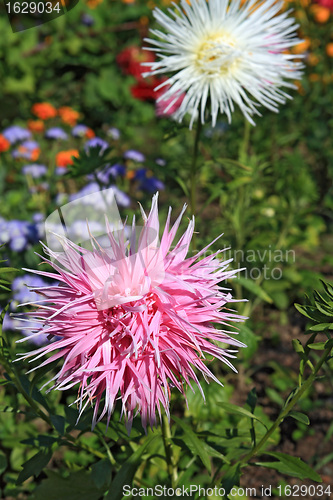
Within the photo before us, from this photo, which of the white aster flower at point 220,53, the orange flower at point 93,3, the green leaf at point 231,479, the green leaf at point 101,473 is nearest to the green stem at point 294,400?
the green leaf at point 231,479

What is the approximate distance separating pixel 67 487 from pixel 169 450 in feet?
0.97

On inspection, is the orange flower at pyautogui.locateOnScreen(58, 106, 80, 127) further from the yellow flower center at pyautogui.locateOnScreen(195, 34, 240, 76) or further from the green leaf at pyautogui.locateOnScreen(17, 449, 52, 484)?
the green leaf at pyautogui.locateOnScreen(17, 449, 52, 484)

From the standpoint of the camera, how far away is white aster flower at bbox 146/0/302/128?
1.35 m

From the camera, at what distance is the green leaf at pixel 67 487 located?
3.69 feet

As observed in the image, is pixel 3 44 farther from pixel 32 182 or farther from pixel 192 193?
pixel 192 193

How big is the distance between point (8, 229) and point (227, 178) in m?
1.30

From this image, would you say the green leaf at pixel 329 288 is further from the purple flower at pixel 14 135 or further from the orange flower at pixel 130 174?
the purple flower at pixel 14 135

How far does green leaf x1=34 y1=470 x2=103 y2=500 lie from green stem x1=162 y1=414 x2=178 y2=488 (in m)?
0.18

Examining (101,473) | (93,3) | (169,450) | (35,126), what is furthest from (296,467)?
(93,3)

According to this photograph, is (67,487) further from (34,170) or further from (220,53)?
(34,170)

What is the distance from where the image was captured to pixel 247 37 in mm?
1416

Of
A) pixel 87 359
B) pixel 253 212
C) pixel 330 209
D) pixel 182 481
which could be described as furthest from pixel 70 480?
pixel 330 209

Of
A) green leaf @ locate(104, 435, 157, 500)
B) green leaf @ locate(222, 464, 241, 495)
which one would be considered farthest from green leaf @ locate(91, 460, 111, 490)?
green leaf @ locate(222, 464, 241, 495)

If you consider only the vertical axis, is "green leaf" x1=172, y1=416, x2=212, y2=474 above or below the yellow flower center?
below
